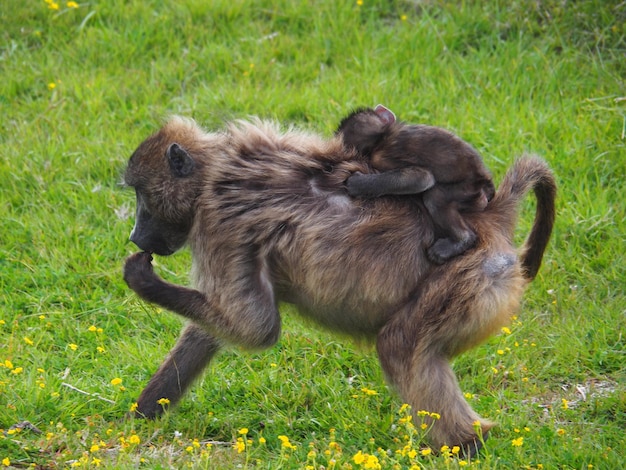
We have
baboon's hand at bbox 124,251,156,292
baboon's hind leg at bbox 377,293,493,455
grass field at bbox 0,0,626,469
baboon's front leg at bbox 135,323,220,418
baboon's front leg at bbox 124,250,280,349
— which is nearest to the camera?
baboon's hind leg at bbox 377,293,493,455

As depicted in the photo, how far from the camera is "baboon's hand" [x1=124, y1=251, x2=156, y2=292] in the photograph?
5.19 m

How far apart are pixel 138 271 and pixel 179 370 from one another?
0.71 m

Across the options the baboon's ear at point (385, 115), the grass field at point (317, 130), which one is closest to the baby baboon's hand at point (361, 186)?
the baboon's ear at point (385, 115)

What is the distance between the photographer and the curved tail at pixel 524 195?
531cm

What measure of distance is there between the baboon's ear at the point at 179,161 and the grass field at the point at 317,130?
620mm

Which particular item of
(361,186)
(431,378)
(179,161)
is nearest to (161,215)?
→ (179,161)

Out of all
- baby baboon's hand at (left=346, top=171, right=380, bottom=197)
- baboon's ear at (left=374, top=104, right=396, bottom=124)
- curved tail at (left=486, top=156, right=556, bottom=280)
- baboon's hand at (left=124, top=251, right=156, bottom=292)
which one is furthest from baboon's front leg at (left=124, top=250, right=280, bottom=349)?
curved tail at (left=486, top=156, right=556, bottom=280)

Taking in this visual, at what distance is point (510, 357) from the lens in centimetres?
610

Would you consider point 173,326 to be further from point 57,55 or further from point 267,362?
point 57,55

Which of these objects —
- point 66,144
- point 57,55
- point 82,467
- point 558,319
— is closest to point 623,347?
point 558,319

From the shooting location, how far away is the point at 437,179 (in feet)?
16.7

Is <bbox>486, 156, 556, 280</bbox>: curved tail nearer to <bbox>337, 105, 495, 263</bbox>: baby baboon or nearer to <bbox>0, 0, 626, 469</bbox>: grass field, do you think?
<bbox>337, 105, 495, 263</bbox>: baby baboon

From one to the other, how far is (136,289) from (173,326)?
4.14ft

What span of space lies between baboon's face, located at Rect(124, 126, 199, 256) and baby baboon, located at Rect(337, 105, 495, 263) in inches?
34.6
